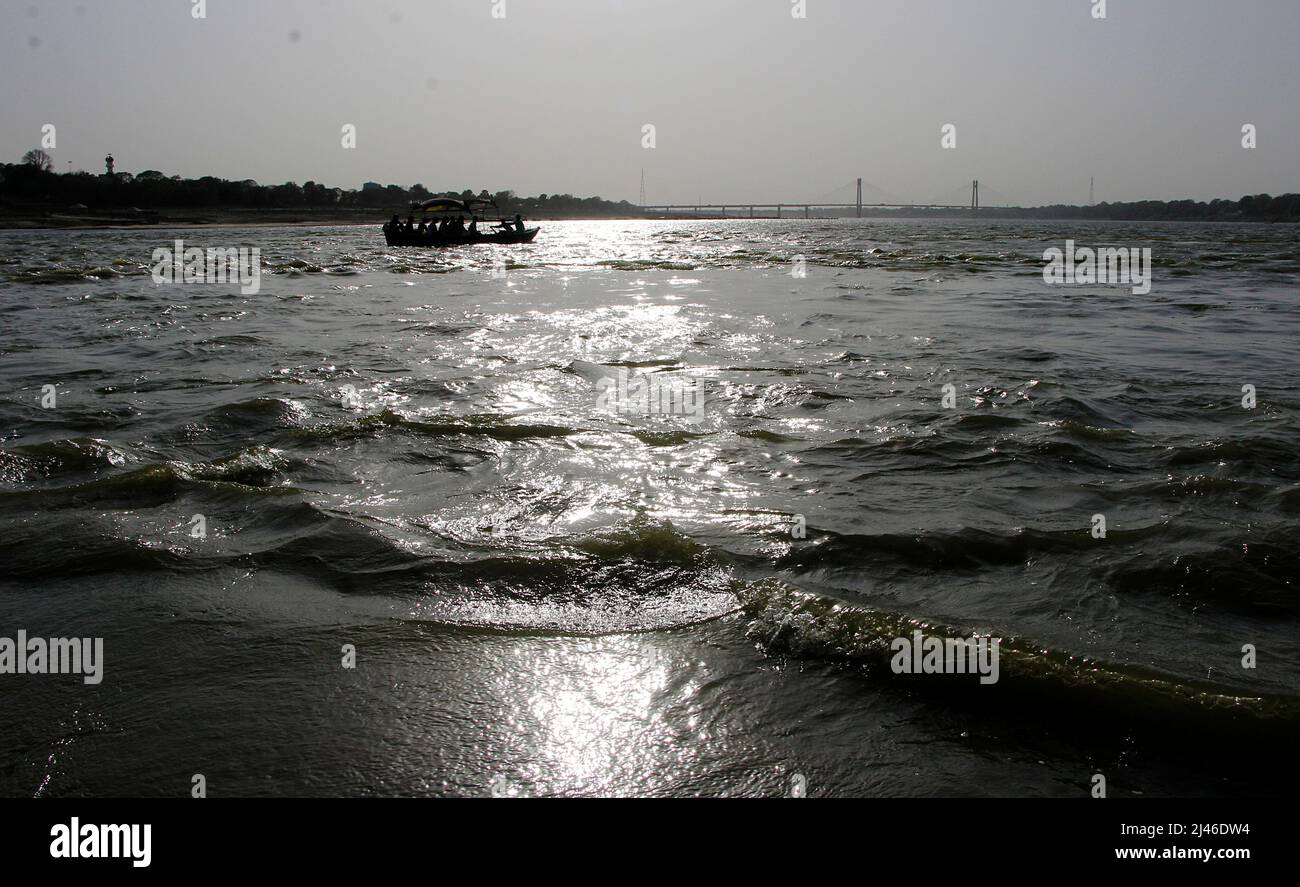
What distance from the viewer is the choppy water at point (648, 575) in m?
3.00

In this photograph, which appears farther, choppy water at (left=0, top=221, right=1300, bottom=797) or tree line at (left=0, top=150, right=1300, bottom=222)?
tree line at (left=0, top=150, right=1300, bottom=222)

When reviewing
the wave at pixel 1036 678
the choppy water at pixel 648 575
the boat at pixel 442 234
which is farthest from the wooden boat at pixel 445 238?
the wave at pixel 1036 678

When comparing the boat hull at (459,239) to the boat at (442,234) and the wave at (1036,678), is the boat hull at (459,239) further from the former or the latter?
the wave at (1036,678)

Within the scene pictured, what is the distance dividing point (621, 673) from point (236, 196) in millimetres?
140403

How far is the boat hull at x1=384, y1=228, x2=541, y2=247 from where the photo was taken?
150ft

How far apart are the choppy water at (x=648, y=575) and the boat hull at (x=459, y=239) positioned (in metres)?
36.9

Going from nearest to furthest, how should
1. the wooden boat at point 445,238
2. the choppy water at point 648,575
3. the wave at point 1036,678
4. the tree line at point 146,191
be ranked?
the choppy water at point 648,575 → the wave at point 1036,678 → the wooden boat at point 445,238 → the tree line at point 146,191

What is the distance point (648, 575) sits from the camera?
4480 millimetres

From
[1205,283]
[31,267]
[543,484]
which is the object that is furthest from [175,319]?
[1205,283]

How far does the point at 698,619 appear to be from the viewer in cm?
399

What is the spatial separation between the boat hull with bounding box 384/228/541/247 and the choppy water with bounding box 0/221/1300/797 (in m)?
36.9

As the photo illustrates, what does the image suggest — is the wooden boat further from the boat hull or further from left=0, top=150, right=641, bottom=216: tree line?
left=0, top=150, right=641, bottom=216: tree line

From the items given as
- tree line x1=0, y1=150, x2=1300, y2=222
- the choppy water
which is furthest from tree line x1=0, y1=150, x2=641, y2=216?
the choppy water
